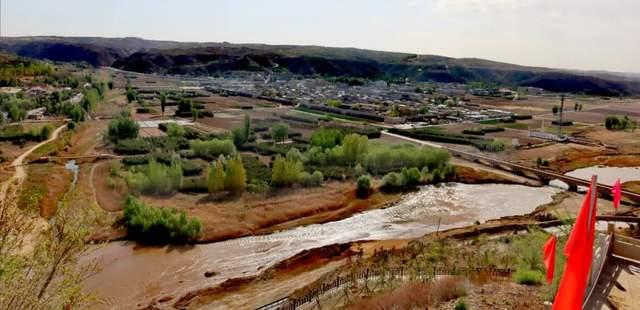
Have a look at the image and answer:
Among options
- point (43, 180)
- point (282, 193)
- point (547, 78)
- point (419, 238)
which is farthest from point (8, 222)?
point (547, 78)

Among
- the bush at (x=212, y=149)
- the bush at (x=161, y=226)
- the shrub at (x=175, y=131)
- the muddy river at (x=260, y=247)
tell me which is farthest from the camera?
the shrub at (x=175, y=131)

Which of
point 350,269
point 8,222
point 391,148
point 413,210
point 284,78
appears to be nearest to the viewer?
point 8,222

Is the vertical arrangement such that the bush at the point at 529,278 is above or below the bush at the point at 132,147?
above

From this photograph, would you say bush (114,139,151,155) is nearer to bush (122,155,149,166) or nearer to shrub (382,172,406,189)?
bush (122,155,149,166)

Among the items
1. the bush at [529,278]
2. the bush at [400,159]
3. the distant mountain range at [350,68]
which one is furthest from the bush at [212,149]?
the distant mountain range at [350,68]

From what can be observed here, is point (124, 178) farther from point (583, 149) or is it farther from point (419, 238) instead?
point (583, 149)

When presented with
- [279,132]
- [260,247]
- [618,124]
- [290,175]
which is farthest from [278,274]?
[618,124]

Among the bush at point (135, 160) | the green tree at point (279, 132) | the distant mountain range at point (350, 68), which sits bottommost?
the bush at point (135, 160)

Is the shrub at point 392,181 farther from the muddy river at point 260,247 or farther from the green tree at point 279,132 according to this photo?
the green tree at point 279,132

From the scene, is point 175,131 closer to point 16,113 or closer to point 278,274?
point 16,113
